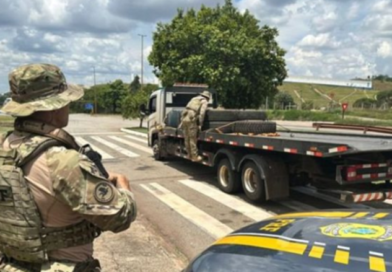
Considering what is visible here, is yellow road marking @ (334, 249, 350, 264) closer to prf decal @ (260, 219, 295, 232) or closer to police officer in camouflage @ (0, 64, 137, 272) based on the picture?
prf decal @ (260, 219, 295, 232)

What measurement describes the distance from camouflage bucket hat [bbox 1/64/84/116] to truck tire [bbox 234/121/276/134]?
7204 millimetres

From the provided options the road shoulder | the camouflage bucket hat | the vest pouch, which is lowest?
the road shoulder

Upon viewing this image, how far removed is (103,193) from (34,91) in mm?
593

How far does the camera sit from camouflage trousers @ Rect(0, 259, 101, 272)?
1968 millimetres

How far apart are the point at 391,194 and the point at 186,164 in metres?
6.86

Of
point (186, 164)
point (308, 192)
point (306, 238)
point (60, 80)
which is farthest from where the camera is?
point (186, 164)

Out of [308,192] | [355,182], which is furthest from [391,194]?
[308,192]

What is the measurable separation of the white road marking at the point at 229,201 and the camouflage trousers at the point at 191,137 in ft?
2.15

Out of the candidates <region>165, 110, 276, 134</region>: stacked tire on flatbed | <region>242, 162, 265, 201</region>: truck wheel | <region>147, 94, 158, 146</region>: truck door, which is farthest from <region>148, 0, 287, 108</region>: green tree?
<region>242, 162, 265, 201</region>: truck wheel

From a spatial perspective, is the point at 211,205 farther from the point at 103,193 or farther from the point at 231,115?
the point at 103,193

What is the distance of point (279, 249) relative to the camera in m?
2.16

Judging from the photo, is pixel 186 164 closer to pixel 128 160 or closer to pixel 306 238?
pixel 128 160

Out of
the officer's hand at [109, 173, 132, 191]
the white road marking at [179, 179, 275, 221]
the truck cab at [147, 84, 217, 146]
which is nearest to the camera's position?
the officer's hand at [109, 173, 132, 191]

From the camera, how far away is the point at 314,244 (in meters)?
2.14
